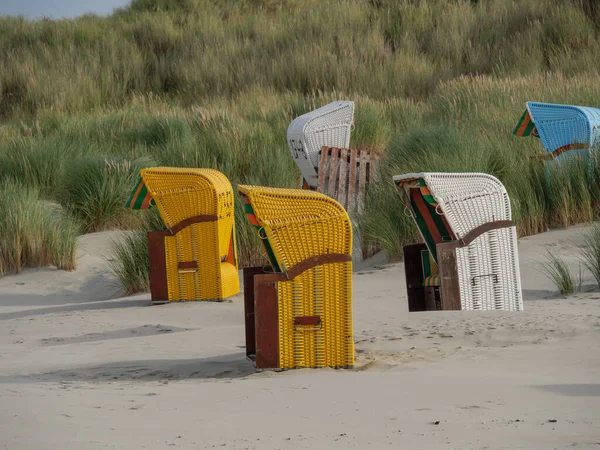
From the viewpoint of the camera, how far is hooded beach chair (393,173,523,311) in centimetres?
579

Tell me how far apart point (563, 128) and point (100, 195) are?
510 centimetres

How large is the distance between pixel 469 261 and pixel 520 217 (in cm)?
328

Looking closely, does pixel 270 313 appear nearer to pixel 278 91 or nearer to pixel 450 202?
pixel 450 202

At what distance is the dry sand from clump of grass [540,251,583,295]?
10cm

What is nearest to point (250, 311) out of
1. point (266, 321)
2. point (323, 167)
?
point (266, 321)

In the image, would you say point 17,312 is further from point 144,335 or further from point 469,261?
point 469,261

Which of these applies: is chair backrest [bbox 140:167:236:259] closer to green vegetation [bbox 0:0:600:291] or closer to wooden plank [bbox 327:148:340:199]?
green vegetation [bbox 0:0:600:291]

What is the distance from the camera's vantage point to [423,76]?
19.7 meters

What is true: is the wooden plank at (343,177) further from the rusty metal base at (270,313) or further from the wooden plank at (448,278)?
the rusty metal base at (270,313)

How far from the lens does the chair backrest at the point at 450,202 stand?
5.76 meters

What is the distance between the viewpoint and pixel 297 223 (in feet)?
16.6

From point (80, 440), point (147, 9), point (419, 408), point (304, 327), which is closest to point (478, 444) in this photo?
point (419, 408)

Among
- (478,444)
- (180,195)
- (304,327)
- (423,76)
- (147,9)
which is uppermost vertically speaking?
(147,9)

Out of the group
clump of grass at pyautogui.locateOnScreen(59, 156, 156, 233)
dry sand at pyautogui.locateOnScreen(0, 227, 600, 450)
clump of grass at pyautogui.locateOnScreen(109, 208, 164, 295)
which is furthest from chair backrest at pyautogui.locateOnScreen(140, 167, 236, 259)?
clump of grass at pyautogui.locateOnScreen(59, 156, 156, 233)
